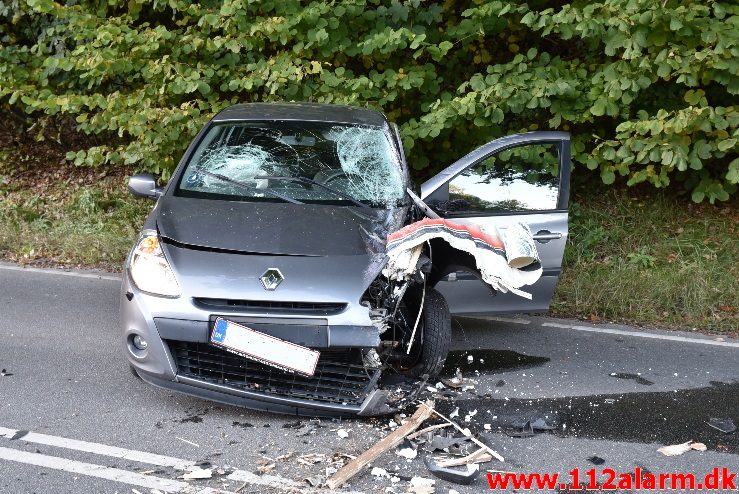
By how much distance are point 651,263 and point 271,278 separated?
4773mm

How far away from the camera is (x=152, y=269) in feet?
14.9

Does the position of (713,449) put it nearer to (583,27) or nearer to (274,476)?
(274,476)

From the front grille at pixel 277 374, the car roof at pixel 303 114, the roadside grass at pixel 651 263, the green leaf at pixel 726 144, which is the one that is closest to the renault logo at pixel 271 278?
the front grille at pixel 277 374

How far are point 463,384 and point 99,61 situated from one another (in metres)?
5.19

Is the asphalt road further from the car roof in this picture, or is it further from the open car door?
the car roof

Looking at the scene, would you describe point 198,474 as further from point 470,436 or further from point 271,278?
point 470,436

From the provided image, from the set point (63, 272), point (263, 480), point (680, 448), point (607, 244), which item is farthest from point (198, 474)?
point (607, 244)

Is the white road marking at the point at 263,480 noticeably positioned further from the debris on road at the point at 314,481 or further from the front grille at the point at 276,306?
the front grille at the point at 276,306

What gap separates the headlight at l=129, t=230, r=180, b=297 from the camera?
4434 mm

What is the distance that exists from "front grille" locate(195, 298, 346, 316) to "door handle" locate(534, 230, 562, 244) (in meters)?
1.82

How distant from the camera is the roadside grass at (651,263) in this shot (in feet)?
22.4

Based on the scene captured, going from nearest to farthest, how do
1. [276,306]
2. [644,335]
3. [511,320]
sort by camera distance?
1. [276,306]
2. [644,335]
3. [511,320]

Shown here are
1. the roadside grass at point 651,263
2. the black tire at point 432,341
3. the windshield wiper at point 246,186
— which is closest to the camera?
the black tire at point 432,341

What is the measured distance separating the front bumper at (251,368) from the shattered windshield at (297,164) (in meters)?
1.14
